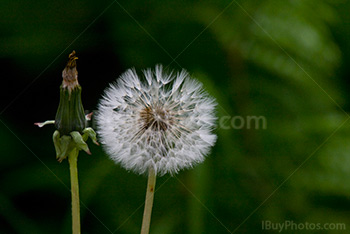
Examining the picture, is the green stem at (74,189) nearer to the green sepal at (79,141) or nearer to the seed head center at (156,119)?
the green sepal at (79,141)

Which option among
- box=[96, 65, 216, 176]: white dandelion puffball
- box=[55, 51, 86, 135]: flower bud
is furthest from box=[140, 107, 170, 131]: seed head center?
box=[55, 51, 86, 135]: flower bud

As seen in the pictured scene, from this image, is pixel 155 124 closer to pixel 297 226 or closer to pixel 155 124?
pixel 155 124

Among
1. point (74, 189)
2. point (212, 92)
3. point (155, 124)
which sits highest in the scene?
point (212, 92)

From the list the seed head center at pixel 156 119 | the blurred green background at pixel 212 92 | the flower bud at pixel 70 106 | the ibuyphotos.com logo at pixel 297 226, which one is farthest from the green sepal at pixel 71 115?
the ibuyphotos.com logo at pixel 297 226

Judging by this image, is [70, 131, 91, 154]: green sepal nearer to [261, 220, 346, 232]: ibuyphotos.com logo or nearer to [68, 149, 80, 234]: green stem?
[68, 149, 80, 234]: green stem

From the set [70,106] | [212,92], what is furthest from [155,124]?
[212,92]

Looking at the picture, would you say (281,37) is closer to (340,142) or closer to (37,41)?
(340,142)
